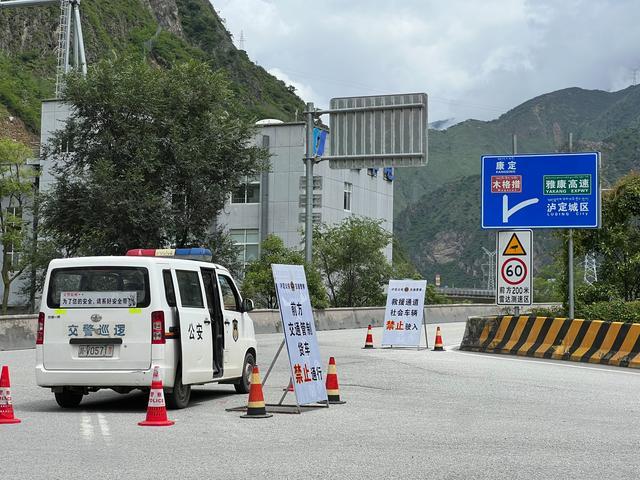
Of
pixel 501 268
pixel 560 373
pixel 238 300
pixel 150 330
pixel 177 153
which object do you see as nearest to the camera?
pixel 150 330

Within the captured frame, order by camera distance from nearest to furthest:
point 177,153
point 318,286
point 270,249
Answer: point 177,153 < point 318,286 < point 270,249

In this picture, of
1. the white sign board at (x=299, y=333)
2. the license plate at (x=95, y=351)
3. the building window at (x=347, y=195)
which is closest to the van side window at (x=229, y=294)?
the white sign board at (x=299, y=333)

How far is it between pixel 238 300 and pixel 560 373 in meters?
6.96

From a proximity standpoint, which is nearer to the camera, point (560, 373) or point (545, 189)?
point (560, 373)

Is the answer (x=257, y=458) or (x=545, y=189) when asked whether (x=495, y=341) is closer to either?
(x=545, y=189)

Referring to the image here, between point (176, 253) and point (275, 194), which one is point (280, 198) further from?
point (176, 253)

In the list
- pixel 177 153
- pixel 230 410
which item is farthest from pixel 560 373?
pixel 177 153

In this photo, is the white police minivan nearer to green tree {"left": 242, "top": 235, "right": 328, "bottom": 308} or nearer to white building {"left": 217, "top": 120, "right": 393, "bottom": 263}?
green tree {"left": 242, "top": 235, "right": 328, "bottom": 308}

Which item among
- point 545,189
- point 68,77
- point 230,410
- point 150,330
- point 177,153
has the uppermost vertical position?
point 68,77

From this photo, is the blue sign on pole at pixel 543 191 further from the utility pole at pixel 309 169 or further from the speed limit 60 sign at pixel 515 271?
the utility pole at pixel 309 169

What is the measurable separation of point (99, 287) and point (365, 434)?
4.02 meters

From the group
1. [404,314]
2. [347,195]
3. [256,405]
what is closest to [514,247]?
[404,314]

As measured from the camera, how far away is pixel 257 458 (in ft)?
29.6

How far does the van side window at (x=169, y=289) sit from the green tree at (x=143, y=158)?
2780 cm
